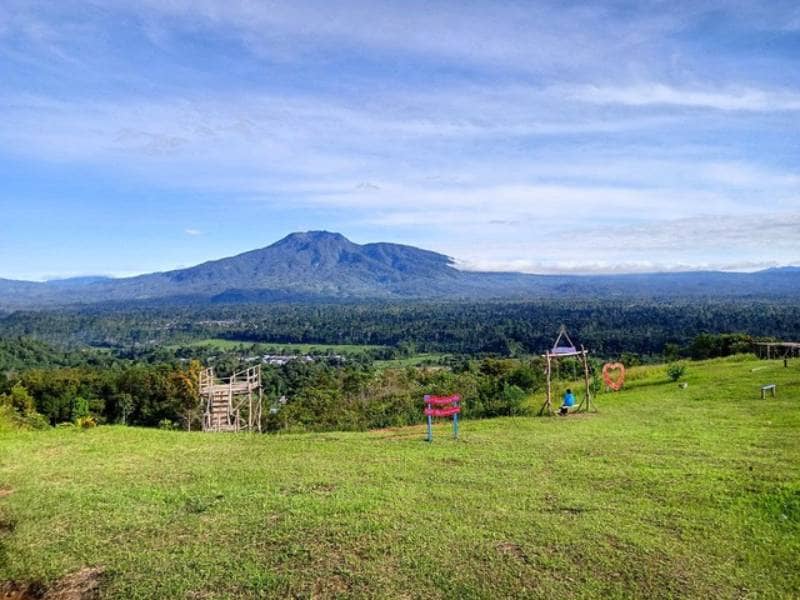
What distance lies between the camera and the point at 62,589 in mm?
6301

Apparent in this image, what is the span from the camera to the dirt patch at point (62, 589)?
6.19 meters

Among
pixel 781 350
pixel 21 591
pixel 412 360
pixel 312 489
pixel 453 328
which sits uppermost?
pixel 781 350

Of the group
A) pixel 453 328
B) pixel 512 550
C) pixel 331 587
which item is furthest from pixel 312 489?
pixel 453 328

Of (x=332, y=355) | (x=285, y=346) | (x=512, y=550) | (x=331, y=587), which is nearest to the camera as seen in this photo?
(x=331, y=587)

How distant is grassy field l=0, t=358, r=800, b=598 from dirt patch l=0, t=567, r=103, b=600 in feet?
0.47

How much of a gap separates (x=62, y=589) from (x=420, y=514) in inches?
167

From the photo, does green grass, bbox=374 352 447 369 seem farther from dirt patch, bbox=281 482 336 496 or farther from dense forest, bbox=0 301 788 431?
dirt patch, bbox=281 482 336 496

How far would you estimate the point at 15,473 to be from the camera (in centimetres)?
1045

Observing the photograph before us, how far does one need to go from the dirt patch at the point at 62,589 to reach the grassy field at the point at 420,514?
0.14 meters

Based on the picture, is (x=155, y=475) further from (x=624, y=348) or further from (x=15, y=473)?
(x=624, y=348)

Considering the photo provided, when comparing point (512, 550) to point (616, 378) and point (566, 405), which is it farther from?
point (616, 378)

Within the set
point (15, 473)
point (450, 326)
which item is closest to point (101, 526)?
point (15, 473)

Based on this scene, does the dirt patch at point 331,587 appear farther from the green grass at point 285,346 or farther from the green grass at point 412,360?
the green grass at point 285,346

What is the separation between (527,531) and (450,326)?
11918 centimetres
